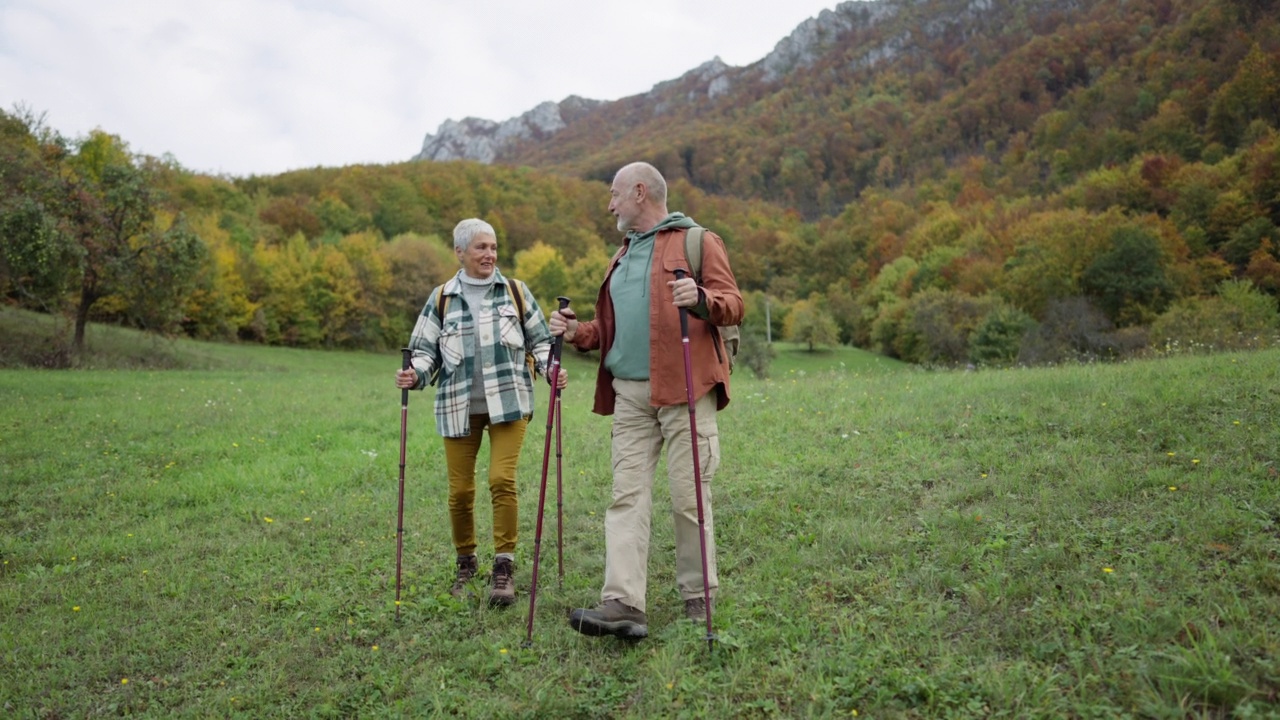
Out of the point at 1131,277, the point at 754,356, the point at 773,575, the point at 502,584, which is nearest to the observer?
the point at 773,575

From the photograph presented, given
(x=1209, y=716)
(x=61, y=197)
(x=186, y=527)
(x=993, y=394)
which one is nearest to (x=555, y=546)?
(x=186, y=527)

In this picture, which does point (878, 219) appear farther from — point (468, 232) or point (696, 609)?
point (696, 609)

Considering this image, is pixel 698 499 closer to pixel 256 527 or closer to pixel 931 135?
pixel 256 527

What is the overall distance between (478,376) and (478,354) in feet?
0.56

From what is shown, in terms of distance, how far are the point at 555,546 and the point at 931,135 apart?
501 ft

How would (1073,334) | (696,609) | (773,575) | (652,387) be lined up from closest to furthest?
(652,387), (696,609), (773,575), (1073,334)

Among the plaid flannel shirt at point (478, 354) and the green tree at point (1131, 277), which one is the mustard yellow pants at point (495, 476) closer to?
the plaid flannel shirt at point (478, 354)

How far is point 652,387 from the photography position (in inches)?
186

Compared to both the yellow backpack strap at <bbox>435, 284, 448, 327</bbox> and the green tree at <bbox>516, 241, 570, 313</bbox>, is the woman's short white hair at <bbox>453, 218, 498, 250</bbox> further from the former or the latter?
the green tree at <bbox>516, 241, 570, 313</bbox>

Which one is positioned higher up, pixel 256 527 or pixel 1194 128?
pixel 1194 128

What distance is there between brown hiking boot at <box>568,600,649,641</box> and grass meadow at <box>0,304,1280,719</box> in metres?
0.14

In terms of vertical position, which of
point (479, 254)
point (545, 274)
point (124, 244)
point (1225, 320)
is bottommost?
point (1225, 320)

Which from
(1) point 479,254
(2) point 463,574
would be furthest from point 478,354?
(2) point 463,574

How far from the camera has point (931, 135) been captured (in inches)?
5595
